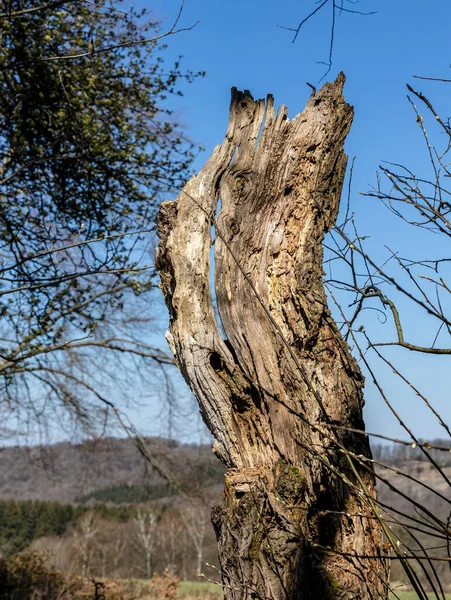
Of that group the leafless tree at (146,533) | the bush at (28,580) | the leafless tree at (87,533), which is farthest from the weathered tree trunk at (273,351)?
the leafless tree at (146,533)

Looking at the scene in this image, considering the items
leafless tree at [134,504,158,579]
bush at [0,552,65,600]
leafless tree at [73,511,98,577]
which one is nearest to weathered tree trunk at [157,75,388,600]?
bush at [0,552,65,600]

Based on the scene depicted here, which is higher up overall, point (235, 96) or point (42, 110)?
point (42, 110)

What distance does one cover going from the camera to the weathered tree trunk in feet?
9.16

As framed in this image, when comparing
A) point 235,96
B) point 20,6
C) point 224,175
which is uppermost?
point 20,6

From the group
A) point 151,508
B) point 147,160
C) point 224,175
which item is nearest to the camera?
point 224,175

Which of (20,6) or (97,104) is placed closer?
(20,6)

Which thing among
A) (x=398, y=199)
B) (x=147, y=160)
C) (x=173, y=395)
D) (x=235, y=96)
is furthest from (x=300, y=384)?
(x=173, y=395)

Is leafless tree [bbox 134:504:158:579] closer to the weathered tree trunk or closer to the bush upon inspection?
the bush

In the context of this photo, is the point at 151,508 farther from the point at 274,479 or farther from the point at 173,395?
the point at 274,479

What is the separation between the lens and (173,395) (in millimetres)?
12289

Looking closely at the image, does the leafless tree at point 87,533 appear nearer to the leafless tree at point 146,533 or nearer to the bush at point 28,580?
the leafless tree at point 146,533

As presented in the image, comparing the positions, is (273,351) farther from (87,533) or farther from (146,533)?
(146,533)

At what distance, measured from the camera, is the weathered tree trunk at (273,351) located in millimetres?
2791

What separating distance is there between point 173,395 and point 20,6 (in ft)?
24.3
